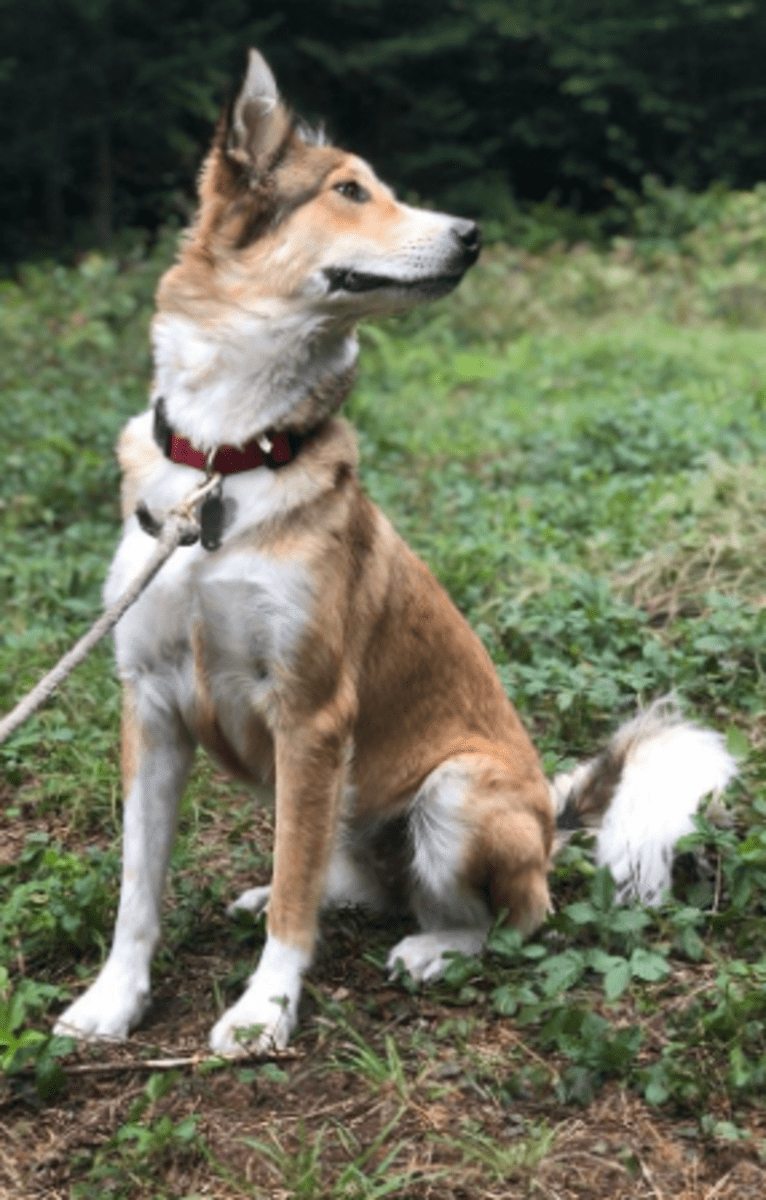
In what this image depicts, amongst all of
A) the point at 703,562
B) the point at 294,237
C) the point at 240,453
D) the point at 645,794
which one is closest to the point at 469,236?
the point at 294,237

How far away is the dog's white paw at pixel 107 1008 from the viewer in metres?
2.83

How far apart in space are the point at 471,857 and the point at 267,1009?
578 millimetres

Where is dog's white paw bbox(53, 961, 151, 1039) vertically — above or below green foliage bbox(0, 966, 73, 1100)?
below

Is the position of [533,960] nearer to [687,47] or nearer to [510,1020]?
[510,1020]

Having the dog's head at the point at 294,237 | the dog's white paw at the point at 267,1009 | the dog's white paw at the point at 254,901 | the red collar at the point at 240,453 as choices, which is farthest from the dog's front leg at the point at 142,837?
the dog's head at the point at 294,237

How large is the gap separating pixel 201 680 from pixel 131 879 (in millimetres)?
480

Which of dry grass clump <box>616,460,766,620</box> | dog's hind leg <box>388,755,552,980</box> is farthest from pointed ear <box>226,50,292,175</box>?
dry grass clump <box>616,460,766,620</box>

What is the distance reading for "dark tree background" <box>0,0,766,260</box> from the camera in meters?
15.7

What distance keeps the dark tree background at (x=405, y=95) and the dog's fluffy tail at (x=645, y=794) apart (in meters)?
13.4

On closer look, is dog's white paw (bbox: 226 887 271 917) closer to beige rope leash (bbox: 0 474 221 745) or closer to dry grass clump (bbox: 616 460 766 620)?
beige rope leash (bbox: 0 474 221 745)

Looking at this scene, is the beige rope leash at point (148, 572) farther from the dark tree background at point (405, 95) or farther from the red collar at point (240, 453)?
the dark tree background at point (405, 95)

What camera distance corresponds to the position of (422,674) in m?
3.22

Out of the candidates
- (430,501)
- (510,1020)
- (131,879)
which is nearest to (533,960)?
(510,1020)

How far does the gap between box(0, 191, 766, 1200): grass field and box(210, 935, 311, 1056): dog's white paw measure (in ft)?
0.16
